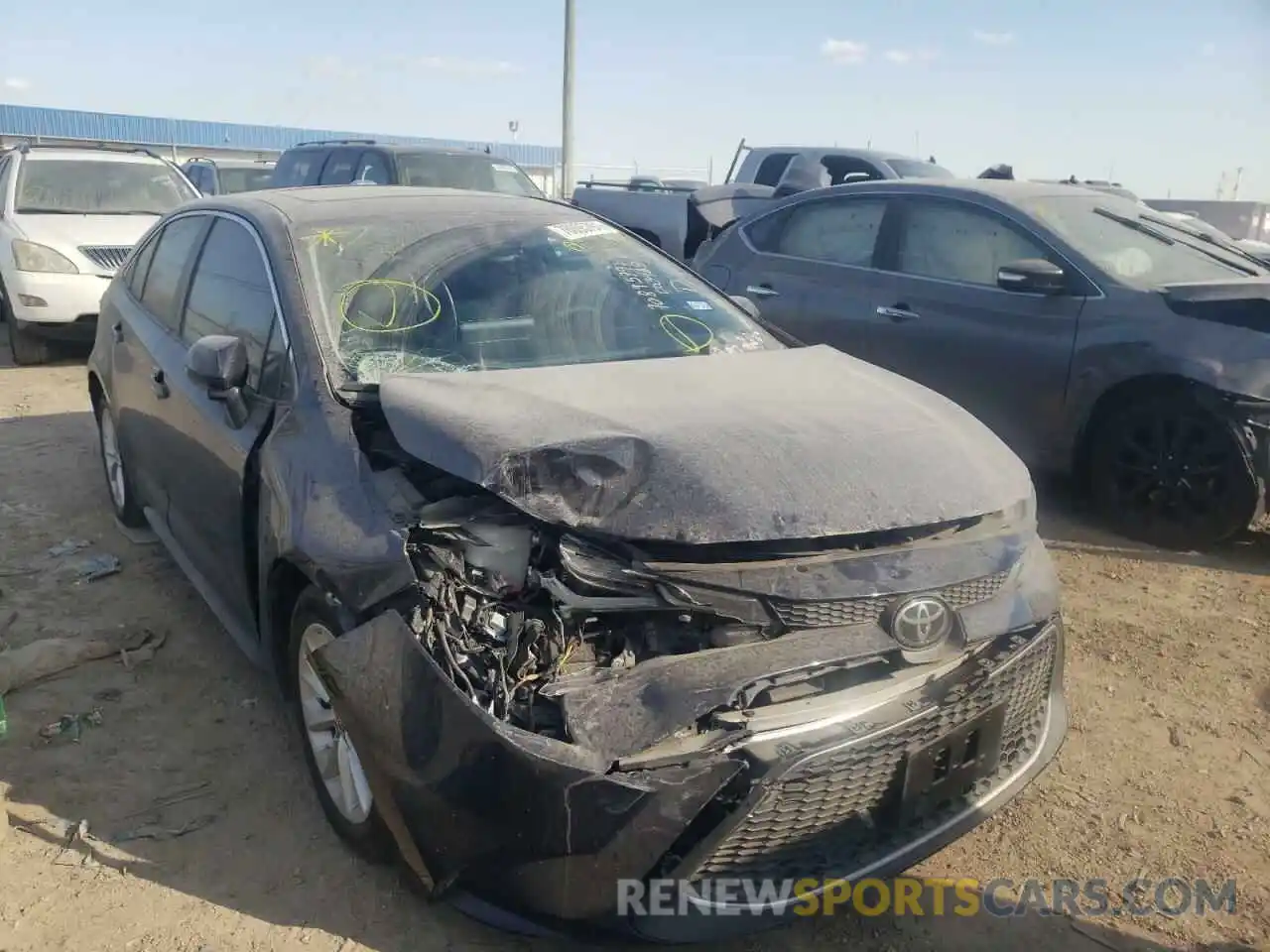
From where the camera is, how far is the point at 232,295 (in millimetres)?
3543

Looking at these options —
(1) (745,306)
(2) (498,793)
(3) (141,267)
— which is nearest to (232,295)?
(3) (141,267)

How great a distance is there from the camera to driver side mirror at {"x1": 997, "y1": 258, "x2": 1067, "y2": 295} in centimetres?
502

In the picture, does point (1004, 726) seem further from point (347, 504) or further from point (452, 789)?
point (347, 504)

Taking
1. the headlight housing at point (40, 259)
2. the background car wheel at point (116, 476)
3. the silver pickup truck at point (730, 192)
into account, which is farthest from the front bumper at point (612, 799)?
the headlight housing at point (40, 259)

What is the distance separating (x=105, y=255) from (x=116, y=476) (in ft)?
15.0

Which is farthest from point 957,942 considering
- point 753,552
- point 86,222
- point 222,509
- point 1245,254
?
point 86,222

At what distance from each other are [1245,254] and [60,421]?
Result: 7.35m

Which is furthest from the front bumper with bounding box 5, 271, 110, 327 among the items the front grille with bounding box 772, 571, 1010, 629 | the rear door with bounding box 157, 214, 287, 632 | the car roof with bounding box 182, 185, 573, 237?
the front grille with bounding box 772, 571, 1010, 629

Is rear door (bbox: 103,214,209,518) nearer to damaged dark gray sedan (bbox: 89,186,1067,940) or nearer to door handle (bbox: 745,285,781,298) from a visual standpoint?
damaged dark gray sedan (bbox: 89,186,1067,940)

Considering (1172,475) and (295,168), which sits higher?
(295,168)

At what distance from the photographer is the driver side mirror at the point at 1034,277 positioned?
5.02 m

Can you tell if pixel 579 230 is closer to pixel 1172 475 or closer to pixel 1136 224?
pixel 1172 475

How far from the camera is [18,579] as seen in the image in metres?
4.43

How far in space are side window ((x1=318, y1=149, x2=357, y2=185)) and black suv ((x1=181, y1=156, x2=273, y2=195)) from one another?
3899mm
